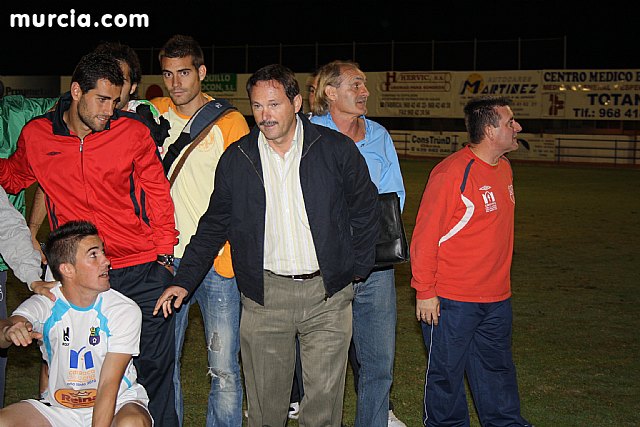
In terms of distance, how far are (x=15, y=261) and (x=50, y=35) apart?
4909 cm

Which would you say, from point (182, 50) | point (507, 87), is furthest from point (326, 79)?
point (507, 87)

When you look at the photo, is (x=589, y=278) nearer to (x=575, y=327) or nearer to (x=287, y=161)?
(x=575, y=327)

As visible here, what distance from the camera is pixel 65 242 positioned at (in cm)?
430

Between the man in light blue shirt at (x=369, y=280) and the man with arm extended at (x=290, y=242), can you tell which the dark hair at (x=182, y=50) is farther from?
the man with arm extended at (x=290, y=242)

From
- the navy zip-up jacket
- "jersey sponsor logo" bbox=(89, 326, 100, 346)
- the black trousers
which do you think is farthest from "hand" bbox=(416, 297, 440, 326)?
"jersey sponsor logo" bbox=(89, 326, 100, 346)

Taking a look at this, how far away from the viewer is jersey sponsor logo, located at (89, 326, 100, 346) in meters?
4.36

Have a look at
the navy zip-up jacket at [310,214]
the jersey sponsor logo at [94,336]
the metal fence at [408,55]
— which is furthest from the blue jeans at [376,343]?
the metal fence at [408,55]

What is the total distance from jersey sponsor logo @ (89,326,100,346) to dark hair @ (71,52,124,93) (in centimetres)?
116

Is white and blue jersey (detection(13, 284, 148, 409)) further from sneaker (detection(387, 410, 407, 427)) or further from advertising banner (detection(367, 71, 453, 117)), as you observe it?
advertising banner (detection(367, 71, 453, 117))

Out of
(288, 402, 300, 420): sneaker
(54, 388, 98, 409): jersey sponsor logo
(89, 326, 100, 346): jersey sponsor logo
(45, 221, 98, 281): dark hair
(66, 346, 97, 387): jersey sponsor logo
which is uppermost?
(45, 221, 98, 281): dark hair

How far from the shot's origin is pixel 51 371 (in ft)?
14.3

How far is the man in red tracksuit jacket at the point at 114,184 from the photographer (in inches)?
176

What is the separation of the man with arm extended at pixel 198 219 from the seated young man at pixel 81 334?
658 mm

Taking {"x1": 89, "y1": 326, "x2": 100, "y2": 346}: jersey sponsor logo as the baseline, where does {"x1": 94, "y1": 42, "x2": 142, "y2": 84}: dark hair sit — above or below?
above
